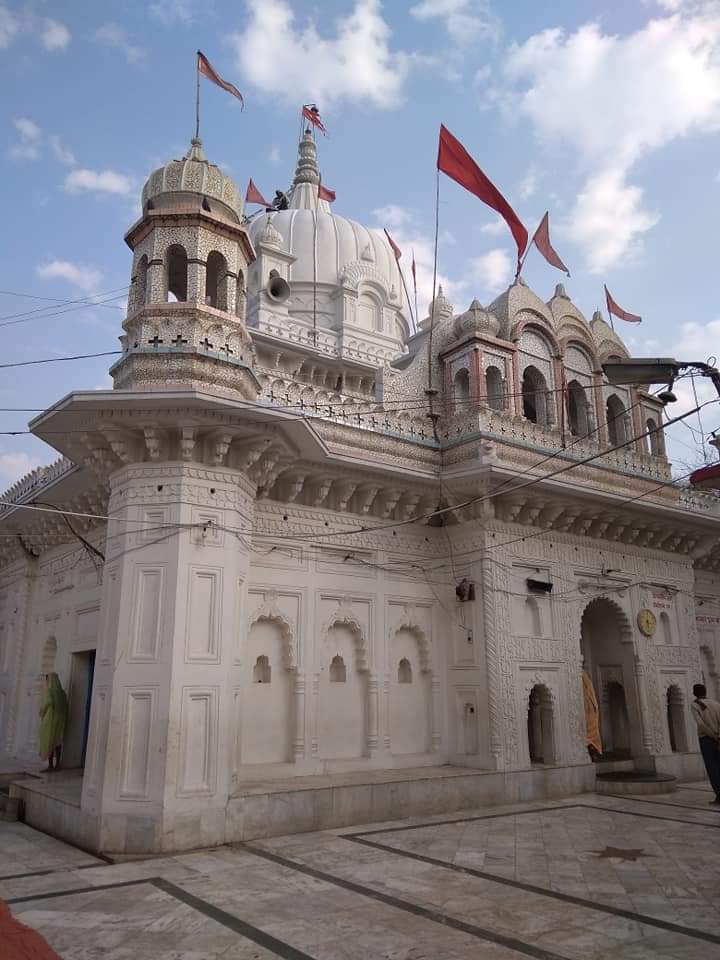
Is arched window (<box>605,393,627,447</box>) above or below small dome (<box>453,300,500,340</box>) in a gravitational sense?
below

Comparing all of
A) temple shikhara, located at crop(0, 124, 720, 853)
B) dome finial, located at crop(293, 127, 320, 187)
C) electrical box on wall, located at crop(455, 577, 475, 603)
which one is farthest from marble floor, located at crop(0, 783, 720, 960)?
dome finial, located at crop(293, 127, 320, 187)

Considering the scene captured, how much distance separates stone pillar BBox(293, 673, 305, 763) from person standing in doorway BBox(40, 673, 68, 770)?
344 centimetres

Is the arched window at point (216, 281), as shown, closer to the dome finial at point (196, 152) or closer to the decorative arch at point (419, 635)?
the dome finial at point (196, 152)

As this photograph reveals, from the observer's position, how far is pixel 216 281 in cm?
968

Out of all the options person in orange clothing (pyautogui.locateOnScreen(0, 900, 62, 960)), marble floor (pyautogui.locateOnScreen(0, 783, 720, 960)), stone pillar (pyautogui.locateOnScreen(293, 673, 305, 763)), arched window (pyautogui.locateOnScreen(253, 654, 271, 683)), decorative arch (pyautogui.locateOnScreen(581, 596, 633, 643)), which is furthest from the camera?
decorative arch (pyautogui.locateOnScreen(581, 596, 633, 643))

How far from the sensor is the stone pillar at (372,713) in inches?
404

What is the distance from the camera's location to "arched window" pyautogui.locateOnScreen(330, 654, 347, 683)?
1034cm

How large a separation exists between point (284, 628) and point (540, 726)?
15.2 feet

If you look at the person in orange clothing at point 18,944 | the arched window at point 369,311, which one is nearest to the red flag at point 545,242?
the arched window at point 369,311

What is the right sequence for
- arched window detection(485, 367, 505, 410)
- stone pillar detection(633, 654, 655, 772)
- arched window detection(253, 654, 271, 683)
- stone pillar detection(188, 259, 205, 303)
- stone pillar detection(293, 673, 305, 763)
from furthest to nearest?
stone pillar detection(633, 654, 655, 772), arched window detection(485, 367, 505, 410), arched window detection(253, 654, 271, 683), stone pillar detection(293, 673, 305, 763), stone pillar detection(188, 259, 205, 303)

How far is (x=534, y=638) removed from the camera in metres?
11.3

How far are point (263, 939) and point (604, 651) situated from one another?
991 centimetres

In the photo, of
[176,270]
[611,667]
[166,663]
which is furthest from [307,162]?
[166,663]

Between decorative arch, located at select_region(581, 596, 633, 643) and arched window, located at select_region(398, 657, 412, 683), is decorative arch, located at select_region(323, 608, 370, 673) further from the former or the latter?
decorative arch, located at select_region(581, 596, 633, 643)
